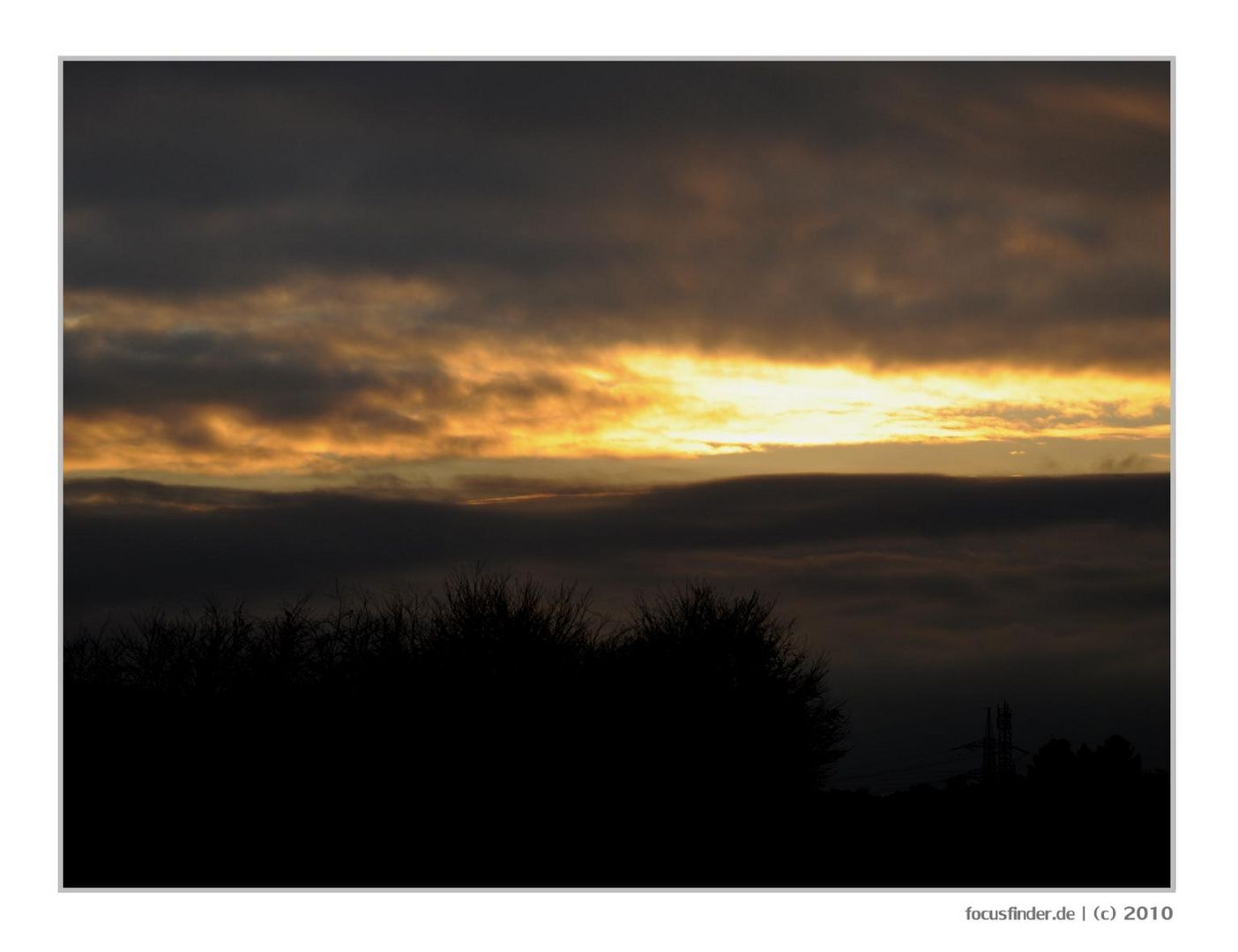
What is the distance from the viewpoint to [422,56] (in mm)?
9906

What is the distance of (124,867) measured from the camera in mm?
20062

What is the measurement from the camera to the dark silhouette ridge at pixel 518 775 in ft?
67.8

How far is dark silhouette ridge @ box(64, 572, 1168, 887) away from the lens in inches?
813

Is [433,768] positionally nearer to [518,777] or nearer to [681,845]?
[518,777]

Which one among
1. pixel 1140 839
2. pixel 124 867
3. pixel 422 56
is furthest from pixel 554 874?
pixel 422 56

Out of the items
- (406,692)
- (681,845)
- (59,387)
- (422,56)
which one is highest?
(422,56)

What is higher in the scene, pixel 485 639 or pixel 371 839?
pixel 485 639

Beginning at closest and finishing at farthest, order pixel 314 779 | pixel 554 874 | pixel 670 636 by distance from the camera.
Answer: pixel 554 874 < pixel 314 779 < pixel 670 636

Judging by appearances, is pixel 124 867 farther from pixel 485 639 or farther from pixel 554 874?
pixel 485 639

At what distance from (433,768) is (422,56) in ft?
82.6

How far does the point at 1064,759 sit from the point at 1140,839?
11.5 m

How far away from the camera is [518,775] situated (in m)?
32.9

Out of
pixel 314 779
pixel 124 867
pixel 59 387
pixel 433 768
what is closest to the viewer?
pixel 59 387
